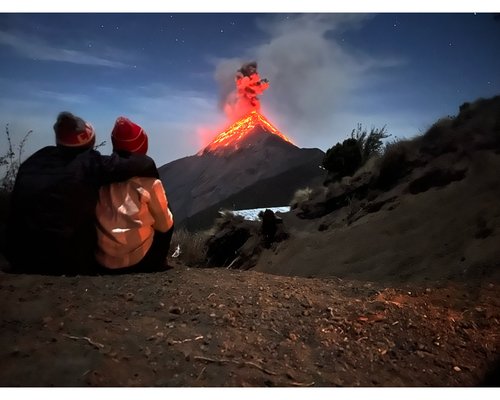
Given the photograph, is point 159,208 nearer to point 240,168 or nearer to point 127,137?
point 127,137

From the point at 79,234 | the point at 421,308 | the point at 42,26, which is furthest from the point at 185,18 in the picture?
the point at 421,308

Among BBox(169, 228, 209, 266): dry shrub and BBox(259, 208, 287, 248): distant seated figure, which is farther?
BBox(259, 208, 287, 248): distant seated figure

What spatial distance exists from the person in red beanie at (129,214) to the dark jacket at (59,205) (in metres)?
0.07

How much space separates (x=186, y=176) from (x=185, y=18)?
1953mm

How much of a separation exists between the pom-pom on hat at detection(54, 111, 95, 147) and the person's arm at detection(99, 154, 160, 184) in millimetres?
190

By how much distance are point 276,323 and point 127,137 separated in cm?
154

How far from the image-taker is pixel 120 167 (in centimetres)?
270

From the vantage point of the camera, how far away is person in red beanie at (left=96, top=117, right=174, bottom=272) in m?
2.78

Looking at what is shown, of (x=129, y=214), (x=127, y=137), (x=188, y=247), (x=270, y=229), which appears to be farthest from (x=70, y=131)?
(x=270, y=229)

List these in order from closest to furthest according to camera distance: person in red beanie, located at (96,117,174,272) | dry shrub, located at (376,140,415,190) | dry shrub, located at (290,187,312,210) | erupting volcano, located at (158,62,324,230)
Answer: person in red beanie, located at (96,117,174,272) < erupting volcano, located at (158,62,324,230) < dry shrub, located at (376,140,415,190) < dry shrub, located at (290,187,312,210)

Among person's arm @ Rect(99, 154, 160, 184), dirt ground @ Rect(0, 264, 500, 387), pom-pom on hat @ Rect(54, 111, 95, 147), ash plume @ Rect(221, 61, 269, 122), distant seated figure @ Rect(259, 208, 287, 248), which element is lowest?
dirt ground @ Rect(0, 264, 500, 387)

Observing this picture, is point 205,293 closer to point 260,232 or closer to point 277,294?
point 277,294

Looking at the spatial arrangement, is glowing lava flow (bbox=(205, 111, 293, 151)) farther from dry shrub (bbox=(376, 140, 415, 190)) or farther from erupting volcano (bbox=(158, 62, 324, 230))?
dry shrub (bbox=(376, 140, 415, 190))

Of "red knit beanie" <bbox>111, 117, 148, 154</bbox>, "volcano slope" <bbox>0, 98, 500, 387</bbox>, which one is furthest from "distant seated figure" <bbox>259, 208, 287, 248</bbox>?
"red knit beanie" <bbox>111, 117, 148, 154</bbox>
